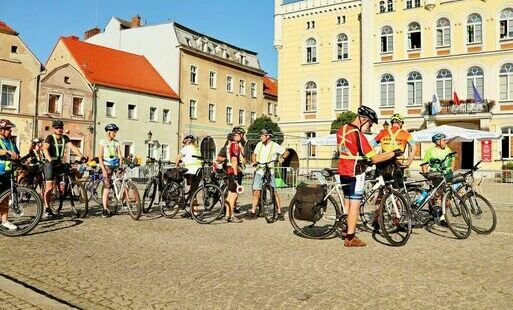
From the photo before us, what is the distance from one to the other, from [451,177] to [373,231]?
1729 millimetres

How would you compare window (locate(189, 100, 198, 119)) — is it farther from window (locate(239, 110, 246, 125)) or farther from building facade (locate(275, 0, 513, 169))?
building facade (locate(275, 0, 513, 169))

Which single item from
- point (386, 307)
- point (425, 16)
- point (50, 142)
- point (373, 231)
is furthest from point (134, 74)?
point (386, 307)

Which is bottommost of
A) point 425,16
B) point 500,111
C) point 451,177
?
point 451,177

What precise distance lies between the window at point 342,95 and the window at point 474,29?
9471mm

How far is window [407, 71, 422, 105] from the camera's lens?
3500 cm

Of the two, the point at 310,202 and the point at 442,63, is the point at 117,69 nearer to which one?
the point at 442,63

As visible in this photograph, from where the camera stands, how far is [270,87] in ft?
215

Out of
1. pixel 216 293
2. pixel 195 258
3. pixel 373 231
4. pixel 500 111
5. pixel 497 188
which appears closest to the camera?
pixel 216 293

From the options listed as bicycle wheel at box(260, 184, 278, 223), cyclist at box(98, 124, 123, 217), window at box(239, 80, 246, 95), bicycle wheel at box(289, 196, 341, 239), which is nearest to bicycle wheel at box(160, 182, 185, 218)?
cyclist at box(98, 124, 123, 217)

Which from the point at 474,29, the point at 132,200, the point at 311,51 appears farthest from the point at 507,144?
the point at 132,200

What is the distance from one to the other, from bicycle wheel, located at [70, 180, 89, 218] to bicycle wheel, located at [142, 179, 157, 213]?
1217mm

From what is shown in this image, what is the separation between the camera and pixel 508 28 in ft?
106

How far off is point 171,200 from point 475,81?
29.2m

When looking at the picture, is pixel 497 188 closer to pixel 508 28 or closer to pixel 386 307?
pixel 386 307
